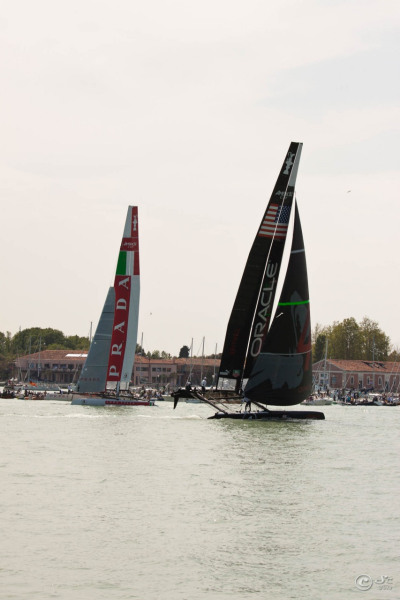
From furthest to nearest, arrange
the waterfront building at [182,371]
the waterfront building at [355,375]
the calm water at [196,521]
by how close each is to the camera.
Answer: the waterfront building at [182,371]
the waterfront building at [355,375]
the calm water at [196,521]

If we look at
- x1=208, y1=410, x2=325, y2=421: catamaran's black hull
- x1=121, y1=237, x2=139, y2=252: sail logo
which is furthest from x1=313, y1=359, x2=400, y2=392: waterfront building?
x1=208, y1=410, x2=325, y2=421: catamaran's black hull

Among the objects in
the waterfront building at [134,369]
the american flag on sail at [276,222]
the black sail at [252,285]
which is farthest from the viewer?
the waterfront building at [134,369]

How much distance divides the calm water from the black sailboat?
10247 millimetres

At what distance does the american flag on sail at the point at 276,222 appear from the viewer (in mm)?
50406

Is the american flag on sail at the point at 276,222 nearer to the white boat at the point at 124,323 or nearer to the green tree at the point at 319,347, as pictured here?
the white boat at the point at 124,323

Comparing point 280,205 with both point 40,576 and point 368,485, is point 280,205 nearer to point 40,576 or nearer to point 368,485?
point 368,485

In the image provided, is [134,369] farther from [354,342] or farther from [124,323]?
[124,323]

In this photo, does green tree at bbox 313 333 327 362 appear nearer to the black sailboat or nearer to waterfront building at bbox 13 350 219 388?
waterfront building at bbox 13 350 219 388

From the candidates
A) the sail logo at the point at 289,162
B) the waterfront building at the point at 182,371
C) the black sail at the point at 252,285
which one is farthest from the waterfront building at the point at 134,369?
the black sail at the point at 252,285

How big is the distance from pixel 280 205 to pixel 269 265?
10.7ft

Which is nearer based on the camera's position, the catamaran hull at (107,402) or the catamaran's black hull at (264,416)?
the catamaran's black hull at (264,416)

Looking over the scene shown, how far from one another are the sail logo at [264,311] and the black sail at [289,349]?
6.91 ft

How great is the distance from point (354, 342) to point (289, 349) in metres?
134

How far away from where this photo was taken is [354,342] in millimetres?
179750
